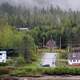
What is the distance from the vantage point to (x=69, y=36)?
8195mm

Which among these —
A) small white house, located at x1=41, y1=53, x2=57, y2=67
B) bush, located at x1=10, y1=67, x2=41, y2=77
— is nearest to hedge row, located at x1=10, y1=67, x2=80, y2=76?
bush, located at x1=10, y1=67, x2=41, y2=77

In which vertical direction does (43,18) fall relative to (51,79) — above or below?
above

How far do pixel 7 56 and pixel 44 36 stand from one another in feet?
11.6

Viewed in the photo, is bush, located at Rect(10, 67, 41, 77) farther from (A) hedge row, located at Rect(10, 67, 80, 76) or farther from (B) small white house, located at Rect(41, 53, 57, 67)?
(B) small white house, located at Rect(41, 53, 57, 67)

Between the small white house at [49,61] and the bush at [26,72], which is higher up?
the small white house at [49,61]

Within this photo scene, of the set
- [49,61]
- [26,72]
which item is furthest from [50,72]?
[49,61]

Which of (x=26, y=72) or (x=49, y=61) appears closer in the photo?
(x=26, y=72)

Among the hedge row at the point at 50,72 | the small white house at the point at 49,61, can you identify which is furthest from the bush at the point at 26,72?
the small white house at the point at 49,61

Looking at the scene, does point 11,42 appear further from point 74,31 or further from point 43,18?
point 43,18

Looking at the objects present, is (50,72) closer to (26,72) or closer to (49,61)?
(26,72)

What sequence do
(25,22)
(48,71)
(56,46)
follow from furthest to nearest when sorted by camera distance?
(25,22) → (56,46) → (48,71)

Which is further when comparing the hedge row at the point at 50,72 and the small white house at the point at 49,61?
the small white house at the point at 49,61

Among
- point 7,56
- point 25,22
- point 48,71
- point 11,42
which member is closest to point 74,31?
point 11,42

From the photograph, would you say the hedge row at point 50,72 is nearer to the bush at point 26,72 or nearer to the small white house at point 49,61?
the bush at point 26,72
